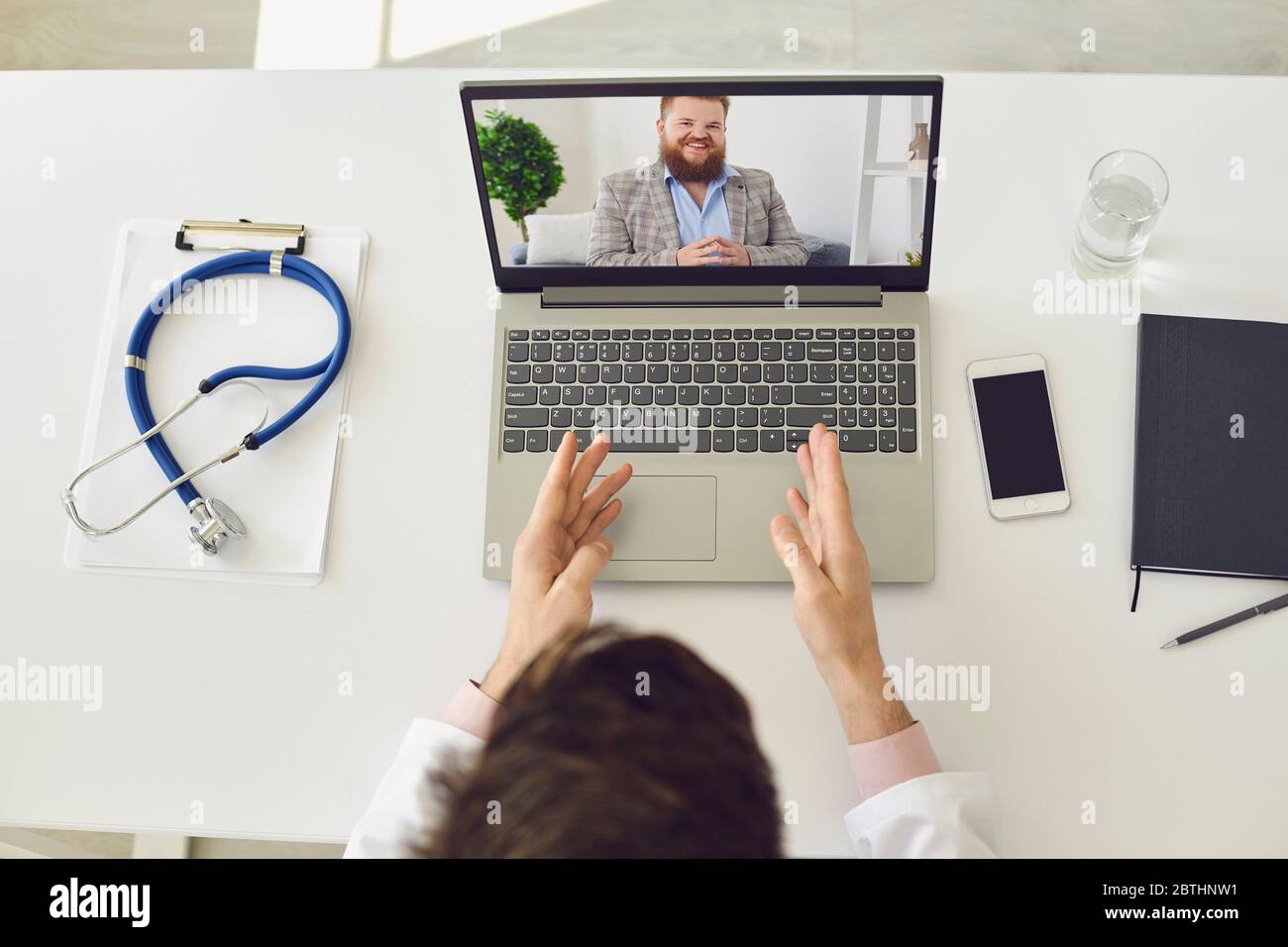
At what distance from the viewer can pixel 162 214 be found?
0.99m

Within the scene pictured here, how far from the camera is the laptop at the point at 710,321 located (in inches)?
31.0

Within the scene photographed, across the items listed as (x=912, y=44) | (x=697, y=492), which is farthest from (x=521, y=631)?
(x=912, y=44)

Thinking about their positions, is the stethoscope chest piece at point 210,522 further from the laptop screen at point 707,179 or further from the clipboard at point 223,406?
the laptop screen at point 707,179

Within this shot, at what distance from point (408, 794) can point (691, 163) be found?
0.61 m

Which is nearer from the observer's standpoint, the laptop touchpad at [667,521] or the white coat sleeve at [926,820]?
the white coat sleeve at [926,820]

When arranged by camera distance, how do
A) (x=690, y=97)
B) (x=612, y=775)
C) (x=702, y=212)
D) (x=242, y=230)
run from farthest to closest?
(x=242, y=230)
(x=702, y=212)
(x=690, y=97)
(x=612, y=775)

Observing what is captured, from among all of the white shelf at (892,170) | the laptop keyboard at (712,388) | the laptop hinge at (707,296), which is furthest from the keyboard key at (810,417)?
the white shelf at (892,170)

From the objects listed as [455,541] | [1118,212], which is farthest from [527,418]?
[1118,212]

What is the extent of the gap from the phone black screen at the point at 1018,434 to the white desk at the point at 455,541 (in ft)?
0.06

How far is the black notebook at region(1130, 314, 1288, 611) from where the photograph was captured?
83 centimetres

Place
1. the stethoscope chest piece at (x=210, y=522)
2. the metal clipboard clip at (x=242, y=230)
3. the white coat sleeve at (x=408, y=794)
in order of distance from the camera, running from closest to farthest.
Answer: the white coat sleeve at (x=408, y=794) → the stethoscope chest piece at (x=210, y=522) → the metal clipboard clip at (x=242, y=230)

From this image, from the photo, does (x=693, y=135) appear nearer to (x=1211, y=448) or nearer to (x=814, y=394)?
(x=814, y=394)

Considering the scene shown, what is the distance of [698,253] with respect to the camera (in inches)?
34.0
